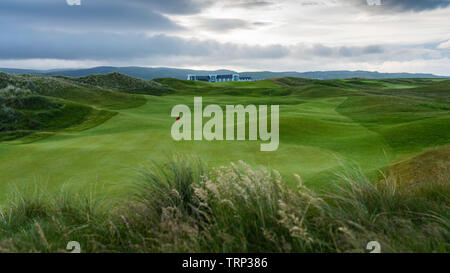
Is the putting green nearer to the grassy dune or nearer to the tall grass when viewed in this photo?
the grassy dune

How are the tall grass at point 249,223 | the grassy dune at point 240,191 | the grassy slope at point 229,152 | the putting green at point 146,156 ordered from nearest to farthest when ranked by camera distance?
the tall grass at point 249,223 < the grassy dune at point 240,191 < the putting green at point 146,156 < the grassy slope at point 229,152

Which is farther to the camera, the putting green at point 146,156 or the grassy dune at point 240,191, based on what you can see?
the putting green at point 146,156

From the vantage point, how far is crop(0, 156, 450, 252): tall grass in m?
3.65

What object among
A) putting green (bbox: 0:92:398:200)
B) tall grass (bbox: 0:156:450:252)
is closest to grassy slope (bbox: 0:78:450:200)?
putting green (bbox: 0:92:398:200)

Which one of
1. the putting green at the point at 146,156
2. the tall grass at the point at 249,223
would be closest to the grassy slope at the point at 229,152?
the putting green at the point at 146,156

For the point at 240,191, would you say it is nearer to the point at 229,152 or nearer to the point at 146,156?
the point at 229,152

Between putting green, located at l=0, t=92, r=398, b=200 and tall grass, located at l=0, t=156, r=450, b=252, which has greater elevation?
tall grass, located at l=0, t=156, r=450, b=252

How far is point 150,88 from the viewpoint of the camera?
2448 inches

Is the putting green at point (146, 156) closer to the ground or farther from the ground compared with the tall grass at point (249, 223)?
closer to the ground

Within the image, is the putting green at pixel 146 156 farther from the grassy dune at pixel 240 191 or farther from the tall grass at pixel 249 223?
the tall grass at pixel 249 223

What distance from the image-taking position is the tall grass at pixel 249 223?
365 cm

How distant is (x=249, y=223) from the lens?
400 centimetres

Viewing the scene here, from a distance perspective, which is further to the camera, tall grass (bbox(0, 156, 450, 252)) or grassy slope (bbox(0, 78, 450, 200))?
grassy slope (bbox(0, 78, 450, 200))
